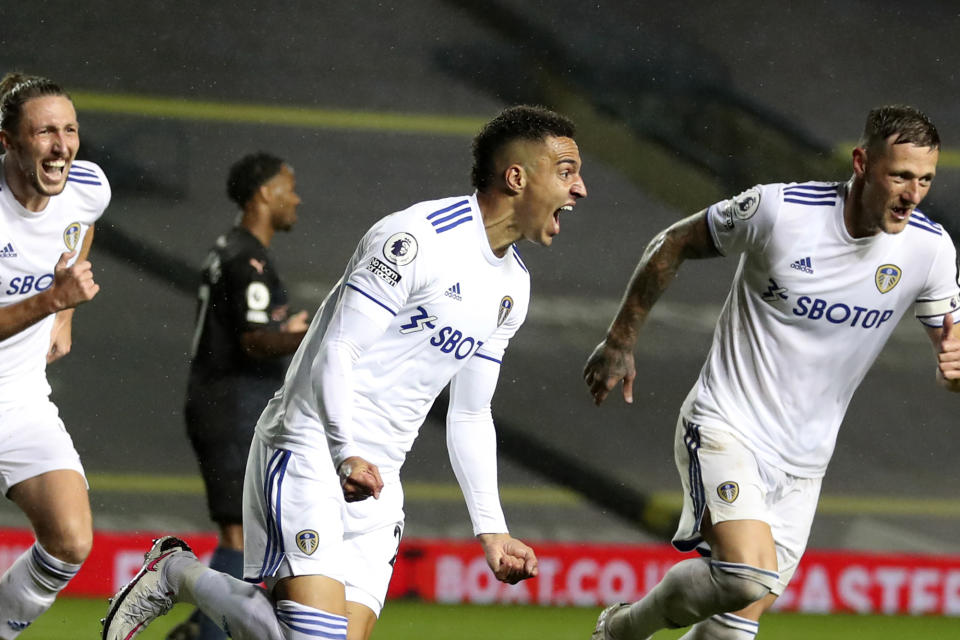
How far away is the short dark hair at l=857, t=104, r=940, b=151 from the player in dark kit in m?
1.92

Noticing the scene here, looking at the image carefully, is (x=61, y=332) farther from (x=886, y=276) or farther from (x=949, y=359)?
(x=949, y=359)

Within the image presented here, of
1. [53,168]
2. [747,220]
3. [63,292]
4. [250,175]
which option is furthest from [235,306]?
[747,220]

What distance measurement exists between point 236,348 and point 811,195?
2.04 metres

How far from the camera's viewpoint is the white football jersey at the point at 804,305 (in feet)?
11.8

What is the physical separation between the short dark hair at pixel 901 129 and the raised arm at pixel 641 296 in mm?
499

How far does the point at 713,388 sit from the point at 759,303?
262 mm

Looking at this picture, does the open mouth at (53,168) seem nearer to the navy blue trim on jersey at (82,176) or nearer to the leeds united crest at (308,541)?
A: the navy blue trim on jersey at (82,176)

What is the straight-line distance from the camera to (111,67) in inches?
242

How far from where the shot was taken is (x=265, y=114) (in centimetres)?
620

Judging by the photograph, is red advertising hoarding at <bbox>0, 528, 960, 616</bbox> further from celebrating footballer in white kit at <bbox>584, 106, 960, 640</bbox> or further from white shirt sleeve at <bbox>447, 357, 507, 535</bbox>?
white shirt sleeve at <bbox>447, 357, 507, 535</bbox>

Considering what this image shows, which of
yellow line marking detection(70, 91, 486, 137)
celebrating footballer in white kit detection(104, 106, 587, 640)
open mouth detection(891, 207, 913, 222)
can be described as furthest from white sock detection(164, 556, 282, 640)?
yellow line marking detection(70, 91, 486, 137)

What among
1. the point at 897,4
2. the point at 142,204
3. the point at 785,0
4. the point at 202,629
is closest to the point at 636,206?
the point at 785,0

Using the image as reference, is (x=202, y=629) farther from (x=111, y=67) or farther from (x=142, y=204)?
(x=111, y=67)

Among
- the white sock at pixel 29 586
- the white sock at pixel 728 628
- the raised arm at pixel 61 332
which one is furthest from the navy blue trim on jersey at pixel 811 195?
the white sock at pixel 29 586
